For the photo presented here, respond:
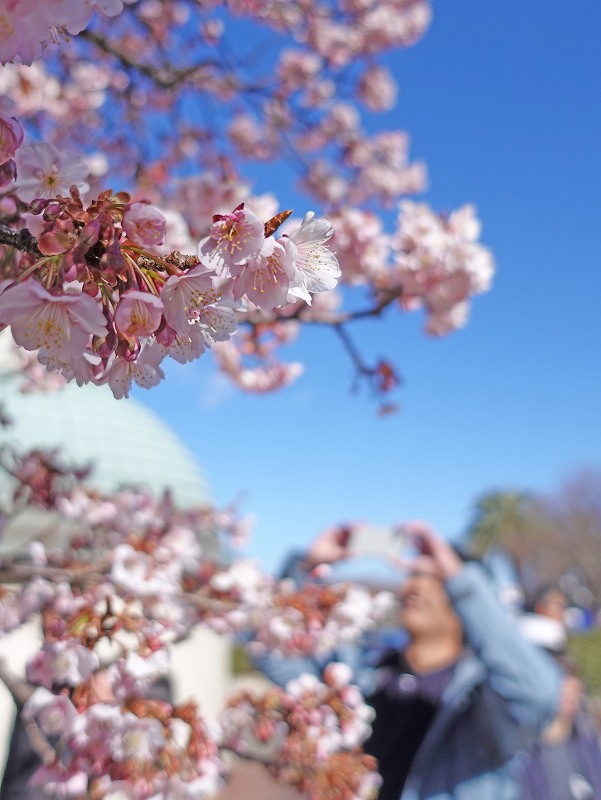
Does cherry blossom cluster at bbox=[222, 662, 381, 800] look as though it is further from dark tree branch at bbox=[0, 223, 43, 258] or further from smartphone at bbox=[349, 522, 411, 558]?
dark tree branch at bbox=[0, 223, 43, 258]

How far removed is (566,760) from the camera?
396 cm

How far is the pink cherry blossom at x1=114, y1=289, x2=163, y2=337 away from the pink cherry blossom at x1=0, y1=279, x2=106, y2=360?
2cm

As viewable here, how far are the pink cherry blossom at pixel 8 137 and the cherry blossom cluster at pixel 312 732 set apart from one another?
7.76 feet

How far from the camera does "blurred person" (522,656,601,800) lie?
12.5ft

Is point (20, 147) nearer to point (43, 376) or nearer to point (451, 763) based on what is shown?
point (451, 763)

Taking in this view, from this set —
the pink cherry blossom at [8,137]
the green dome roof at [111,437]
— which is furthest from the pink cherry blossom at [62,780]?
the green dome roof at [111,437]

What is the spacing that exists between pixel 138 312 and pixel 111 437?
29.7 ft

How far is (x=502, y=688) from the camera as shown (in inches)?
120

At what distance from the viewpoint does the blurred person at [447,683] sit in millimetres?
3105

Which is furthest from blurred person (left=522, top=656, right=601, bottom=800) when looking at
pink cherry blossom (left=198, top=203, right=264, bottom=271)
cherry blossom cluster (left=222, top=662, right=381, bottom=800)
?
pink cherry blossom (left=198, top=203, right=264, bottom=271)

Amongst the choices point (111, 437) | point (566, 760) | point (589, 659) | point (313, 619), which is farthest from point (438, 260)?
point (589, 659)

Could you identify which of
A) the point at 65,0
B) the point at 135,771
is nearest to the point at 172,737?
the point at 135,771

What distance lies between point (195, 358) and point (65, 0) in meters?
0.48

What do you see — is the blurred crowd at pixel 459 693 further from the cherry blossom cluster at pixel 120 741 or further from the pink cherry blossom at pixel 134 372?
the pink cherry blossom at pixel 134 372
